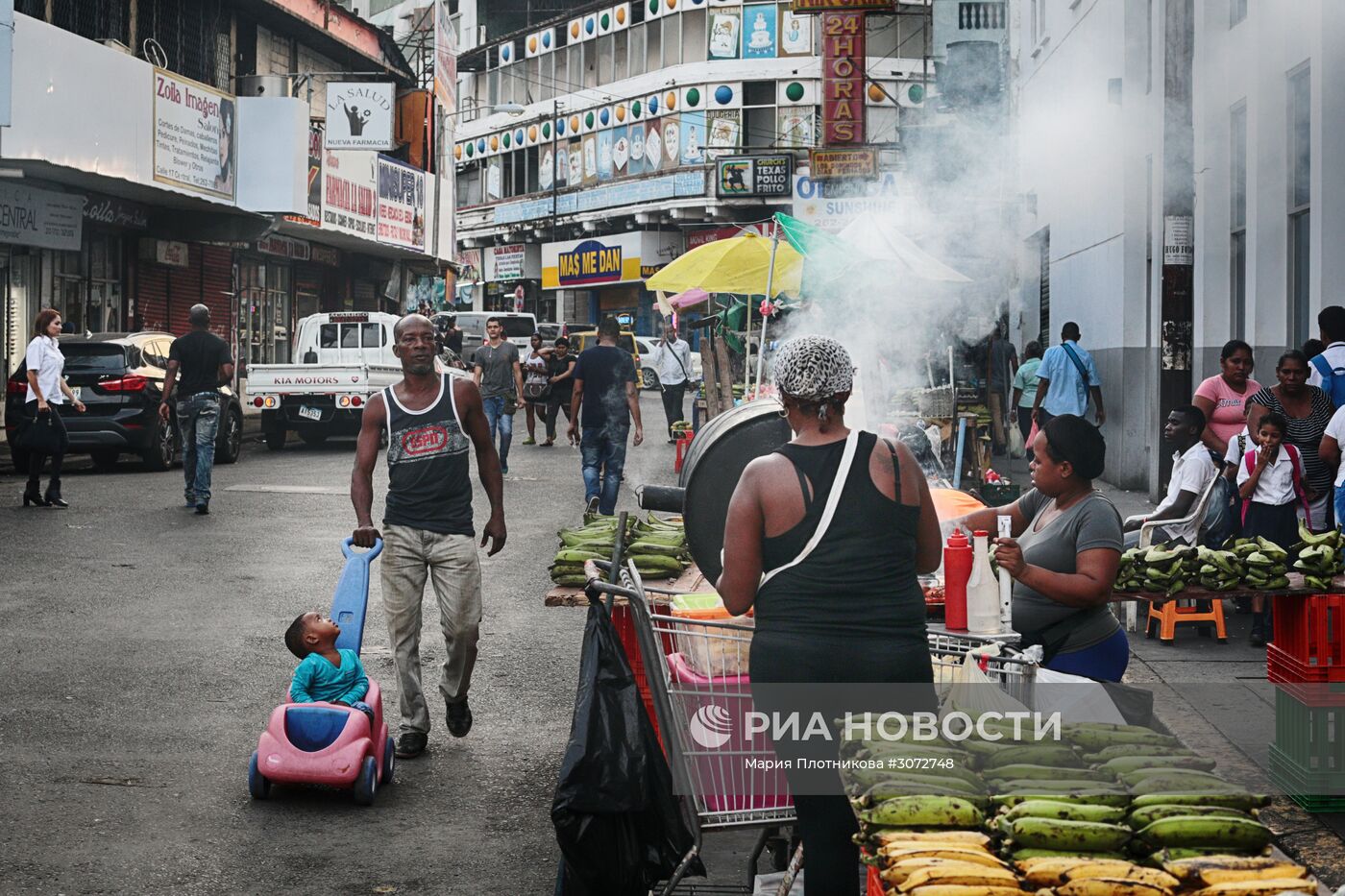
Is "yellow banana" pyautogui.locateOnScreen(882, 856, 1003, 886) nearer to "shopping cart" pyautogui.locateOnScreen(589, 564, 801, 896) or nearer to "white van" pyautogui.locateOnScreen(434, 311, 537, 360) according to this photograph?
"shopping cart" pyautogui.locateOnScreen(589, 564, 801, 896)

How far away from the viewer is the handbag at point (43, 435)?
14.7 meters

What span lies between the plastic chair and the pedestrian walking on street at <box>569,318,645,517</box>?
18.5 feet

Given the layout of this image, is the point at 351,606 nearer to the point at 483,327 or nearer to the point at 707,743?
the point at 707,743

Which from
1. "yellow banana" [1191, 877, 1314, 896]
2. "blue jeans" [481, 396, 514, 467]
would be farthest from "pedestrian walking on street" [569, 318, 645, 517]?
"yellow banana" [1191, 877, 1314, 896]

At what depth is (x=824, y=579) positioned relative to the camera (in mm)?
3875

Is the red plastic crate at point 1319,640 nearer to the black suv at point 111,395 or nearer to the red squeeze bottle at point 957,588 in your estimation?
the red squeeze bottle at point 957,588

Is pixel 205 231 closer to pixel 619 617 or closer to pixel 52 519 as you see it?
pixel 52 519

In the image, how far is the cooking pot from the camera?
545 centimetres

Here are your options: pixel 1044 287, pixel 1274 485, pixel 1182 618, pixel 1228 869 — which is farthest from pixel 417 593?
pixel 1044 287

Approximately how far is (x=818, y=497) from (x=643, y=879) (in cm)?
134

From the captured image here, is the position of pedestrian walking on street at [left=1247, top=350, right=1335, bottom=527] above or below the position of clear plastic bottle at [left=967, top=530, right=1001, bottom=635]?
above

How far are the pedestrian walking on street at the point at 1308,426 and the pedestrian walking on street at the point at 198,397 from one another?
956 centimetres

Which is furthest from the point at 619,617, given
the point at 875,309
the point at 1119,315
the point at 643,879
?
Result: the point at 1119,315

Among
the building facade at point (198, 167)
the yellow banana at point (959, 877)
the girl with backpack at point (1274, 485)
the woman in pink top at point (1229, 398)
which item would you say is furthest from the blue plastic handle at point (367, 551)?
the building facade at point (198, 167)
